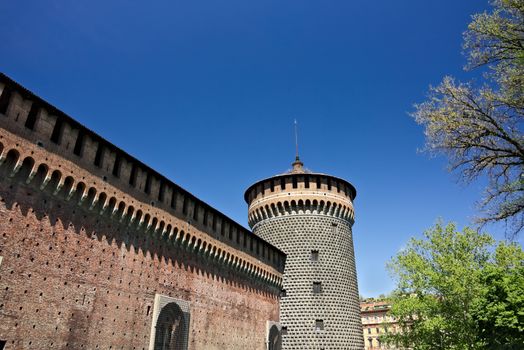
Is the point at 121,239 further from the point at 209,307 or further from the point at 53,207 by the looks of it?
the point at 209,307

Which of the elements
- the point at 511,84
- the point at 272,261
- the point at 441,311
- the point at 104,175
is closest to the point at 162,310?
the point at 104,175

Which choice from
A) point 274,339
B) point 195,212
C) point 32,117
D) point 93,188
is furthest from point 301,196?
point 32,117

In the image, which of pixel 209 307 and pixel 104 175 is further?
pixel 209 307

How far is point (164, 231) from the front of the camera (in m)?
17.4

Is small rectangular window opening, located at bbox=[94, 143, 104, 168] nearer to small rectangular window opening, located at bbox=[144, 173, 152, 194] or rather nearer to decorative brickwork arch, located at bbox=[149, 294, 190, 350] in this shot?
small rectangular window opening, located at bbox=[144, 173, 152, 194]

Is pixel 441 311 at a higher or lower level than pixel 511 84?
lower

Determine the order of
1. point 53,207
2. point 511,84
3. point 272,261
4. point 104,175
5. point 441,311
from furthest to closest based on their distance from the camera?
point 272,261, point 441,311, point 104,175, point 53,207, point 511,84

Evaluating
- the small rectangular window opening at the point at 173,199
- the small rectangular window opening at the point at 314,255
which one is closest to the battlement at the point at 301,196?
the small rectangular window opening at the point at 314,255

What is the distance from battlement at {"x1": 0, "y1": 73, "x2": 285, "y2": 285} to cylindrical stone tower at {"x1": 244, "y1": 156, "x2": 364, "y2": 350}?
293 inches

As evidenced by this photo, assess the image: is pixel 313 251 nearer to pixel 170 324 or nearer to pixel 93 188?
pixel 170 324

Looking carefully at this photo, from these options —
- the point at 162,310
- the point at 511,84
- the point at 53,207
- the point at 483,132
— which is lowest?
the point at 162,310

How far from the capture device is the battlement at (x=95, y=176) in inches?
480

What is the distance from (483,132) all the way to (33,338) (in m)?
15.0

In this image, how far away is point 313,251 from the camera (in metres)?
28.2
